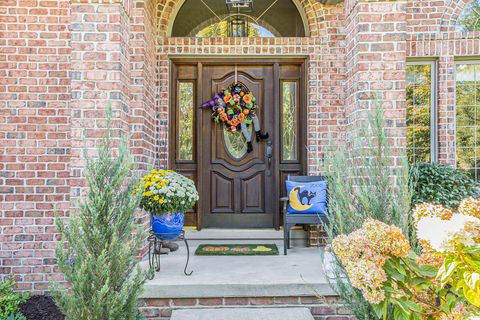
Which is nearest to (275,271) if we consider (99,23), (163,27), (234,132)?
(234,132)

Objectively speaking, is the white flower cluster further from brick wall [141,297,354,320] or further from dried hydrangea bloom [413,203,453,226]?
dried hydrangea bloom [413,203,453,226]

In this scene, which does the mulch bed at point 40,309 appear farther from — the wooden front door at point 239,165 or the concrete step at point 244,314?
the wooden front door at point 239,165

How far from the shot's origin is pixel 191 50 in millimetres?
4457

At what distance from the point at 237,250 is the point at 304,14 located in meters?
2.87

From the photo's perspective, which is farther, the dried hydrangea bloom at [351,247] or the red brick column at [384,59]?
the red brick column at [384,59]

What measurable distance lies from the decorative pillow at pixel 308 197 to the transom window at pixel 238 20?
1886 millimetres

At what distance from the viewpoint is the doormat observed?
3.86 meters

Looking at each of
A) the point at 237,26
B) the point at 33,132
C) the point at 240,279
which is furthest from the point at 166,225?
the point at 237,26

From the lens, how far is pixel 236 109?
15.2 feet

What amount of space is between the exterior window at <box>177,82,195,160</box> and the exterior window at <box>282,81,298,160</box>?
1.15 metres

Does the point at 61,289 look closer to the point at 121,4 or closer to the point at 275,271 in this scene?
the point at 275,271

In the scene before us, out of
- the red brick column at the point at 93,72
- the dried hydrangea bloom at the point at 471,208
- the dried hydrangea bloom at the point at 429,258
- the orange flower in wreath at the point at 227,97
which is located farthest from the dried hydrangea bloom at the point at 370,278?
the orange flower in wreath at the point at 227,97

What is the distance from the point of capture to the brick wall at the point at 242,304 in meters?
2.79

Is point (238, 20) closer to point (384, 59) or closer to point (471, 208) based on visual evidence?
point (384, 59)
